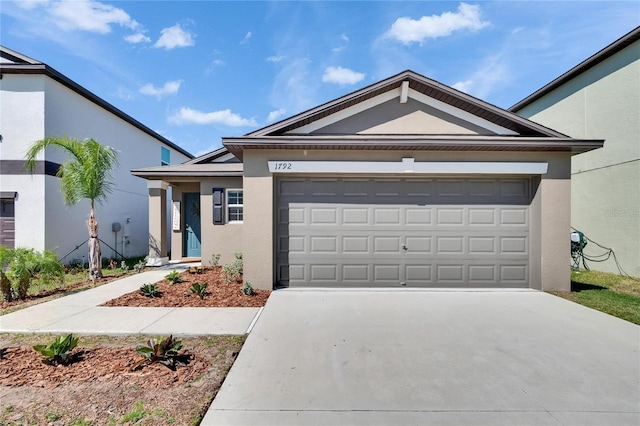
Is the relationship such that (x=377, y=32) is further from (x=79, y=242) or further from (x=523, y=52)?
(x=79, y=242)

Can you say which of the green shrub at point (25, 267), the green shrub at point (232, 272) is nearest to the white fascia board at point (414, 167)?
the green shrub at point (232, 272)

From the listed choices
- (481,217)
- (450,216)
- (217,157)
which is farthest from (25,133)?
(481,217)

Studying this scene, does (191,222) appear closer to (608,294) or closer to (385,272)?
(385,272)

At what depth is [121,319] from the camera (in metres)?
4.96

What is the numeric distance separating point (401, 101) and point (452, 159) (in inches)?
77.0

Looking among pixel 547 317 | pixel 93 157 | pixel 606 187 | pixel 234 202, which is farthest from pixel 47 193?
pixel 606 187

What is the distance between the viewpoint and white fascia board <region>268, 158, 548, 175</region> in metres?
6.75

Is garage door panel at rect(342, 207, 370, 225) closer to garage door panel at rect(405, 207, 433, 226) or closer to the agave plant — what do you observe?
garage door panel at rect(405, 207, 433, 226)

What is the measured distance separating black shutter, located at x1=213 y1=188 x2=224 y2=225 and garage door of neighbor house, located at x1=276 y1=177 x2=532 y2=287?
347 centimetres

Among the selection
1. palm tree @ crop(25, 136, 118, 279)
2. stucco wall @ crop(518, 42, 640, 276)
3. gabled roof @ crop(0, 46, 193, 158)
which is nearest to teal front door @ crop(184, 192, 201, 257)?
palm tree @ crop(25, 136, 118, 279)

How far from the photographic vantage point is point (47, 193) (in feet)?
31.8

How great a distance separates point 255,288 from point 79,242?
873 cm

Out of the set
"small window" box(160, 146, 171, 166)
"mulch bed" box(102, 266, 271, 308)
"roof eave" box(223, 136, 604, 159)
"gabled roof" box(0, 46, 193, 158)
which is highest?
"gabled roof" box(0, 46, 193, 158)

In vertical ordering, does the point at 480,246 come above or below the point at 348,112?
below
